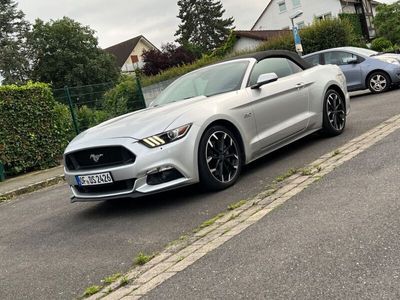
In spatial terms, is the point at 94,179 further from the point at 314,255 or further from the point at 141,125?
the point at 314,255

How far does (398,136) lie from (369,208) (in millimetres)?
2863

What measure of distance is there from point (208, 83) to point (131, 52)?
71.5 metres

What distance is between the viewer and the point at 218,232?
171 inches

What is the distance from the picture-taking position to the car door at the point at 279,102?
635cm

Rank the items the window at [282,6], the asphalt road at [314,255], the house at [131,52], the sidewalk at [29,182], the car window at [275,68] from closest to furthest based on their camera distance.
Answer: the asphalt road at [314,255] → the car window at [275,68] → the sidewalk at [29,182] → the window at [282,6] → the house at [131,52]

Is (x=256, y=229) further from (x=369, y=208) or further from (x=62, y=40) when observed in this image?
(x=62, y=40)

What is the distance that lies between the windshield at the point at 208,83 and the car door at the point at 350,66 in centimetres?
836

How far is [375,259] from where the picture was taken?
3217mm

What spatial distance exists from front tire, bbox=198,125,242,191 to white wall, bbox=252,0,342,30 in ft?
179

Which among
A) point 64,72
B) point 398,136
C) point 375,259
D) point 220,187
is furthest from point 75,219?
point 64,72

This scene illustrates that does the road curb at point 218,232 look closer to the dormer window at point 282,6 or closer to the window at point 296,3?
the window at point 296,3

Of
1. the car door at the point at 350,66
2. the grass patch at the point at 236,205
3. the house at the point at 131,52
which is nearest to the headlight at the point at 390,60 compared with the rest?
the car door at the point at 350,66

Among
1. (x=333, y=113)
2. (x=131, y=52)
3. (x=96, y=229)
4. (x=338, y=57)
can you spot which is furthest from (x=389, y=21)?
(x=96, y=229)

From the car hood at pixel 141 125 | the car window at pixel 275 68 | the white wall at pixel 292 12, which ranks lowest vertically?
the car hood at pixel 141 125
